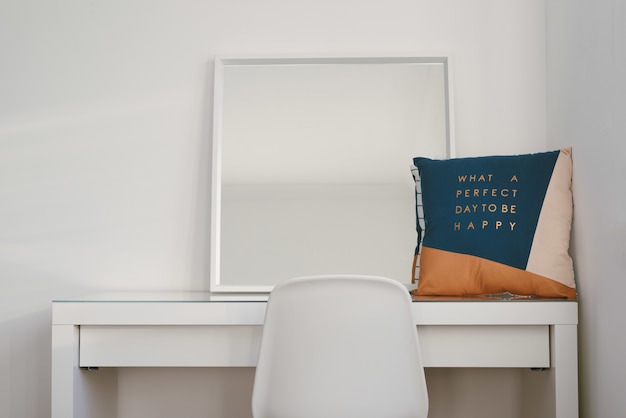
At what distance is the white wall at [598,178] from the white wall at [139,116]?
329mm

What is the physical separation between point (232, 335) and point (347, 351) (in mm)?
442

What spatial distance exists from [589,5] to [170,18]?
1428 millimetres

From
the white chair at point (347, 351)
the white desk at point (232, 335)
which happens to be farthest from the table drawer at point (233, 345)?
the white chair at point (347, 351)

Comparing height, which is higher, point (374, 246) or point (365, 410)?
point (374, 246)

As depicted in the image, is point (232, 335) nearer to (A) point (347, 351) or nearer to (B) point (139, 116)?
(A) point (347, 351)

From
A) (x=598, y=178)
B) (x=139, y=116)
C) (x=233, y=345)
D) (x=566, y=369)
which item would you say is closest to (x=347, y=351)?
(x=233, y=345)

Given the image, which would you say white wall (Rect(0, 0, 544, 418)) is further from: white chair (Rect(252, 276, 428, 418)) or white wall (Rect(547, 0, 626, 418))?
white chair (Rect(252, 276, 428, 418))

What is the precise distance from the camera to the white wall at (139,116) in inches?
105

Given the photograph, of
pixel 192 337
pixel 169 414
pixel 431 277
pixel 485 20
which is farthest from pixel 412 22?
pixel 169 414

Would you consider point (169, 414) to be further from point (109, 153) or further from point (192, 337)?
point (109, 153)

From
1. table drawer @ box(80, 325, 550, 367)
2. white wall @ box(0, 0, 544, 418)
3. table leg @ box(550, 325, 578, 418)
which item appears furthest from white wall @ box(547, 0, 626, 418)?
white wall @ box(0, 0, 544, 418)

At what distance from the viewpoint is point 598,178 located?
2047mm

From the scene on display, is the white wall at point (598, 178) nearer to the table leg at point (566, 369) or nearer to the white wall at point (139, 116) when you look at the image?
the table leg at point (566, 369)

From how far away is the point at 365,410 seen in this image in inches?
71.3
